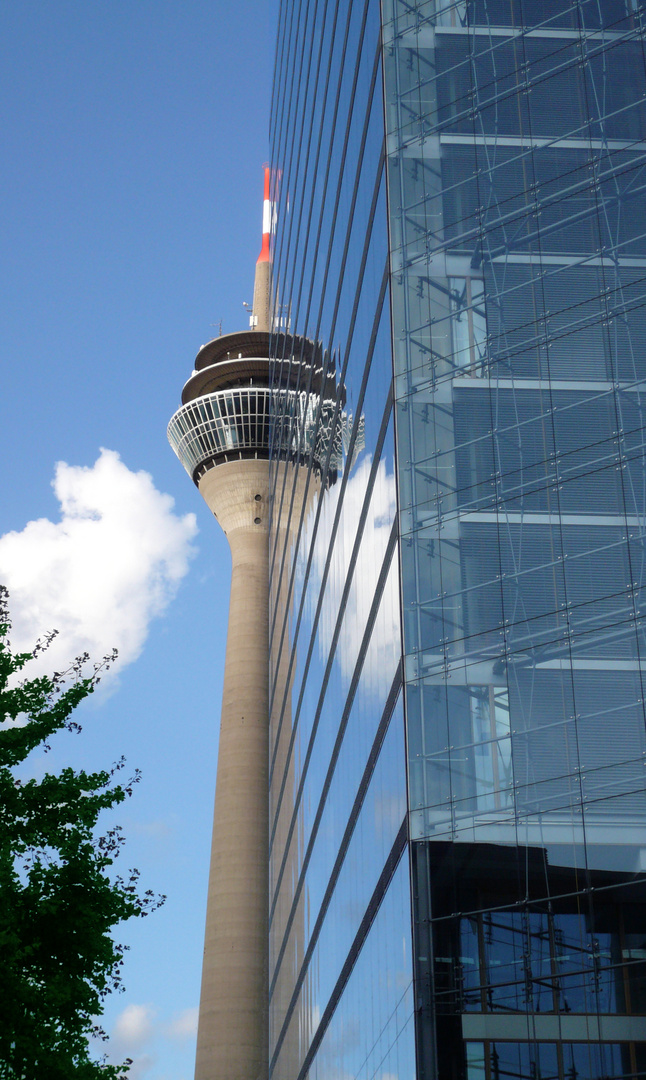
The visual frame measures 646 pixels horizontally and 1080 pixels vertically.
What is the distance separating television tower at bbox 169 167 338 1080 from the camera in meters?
69.4

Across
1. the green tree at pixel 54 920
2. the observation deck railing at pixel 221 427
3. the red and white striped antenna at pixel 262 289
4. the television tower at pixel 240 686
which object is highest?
the red and white striped antenna at pixel 262 289

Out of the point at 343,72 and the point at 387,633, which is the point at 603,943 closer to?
the point at 387,633

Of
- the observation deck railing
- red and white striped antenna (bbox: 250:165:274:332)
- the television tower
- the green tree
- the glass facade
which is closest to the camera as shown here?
the green tree

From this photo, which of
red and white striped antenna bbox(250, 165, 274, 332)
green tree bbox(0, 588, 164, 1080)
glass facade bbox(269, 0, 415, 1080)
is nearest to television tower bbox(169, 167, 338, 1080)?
red and white striped antenna bbox(250, 165, 274, 332)

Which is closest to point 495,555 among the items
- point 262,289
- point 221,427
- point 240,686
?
point 240,686

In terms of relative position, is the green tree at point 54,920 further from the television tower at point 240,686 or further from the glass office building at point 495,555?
the television tower at point 240,686

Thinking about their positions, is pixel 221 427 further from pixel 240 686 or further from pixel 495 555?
pixel 495 555

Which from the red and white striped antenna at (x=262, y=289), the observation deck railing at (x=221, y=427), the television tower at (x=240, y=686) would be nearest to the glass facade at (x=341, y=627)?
the television tower at (x=240, y=686)

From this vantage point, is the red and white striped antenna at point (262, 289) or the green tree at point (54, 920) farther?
the red and white striped antenna at point (262, 289)

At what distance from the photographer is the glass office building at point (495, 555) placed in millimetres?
17562

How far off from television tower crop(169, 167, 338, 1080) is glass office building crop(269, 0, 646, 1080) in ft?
84.3

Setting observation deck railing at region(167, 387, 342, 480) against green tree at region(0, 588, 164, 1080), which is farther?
observation deck railing at region(167, 387, 342, 480)

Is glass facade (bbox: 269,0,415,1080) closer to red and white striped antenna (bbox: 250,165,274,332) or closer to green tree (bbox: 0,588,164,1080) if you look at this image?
green tree (bbox: 0,588,164,1080)

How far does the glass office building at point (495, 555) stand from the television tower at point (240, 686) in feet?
84.3
